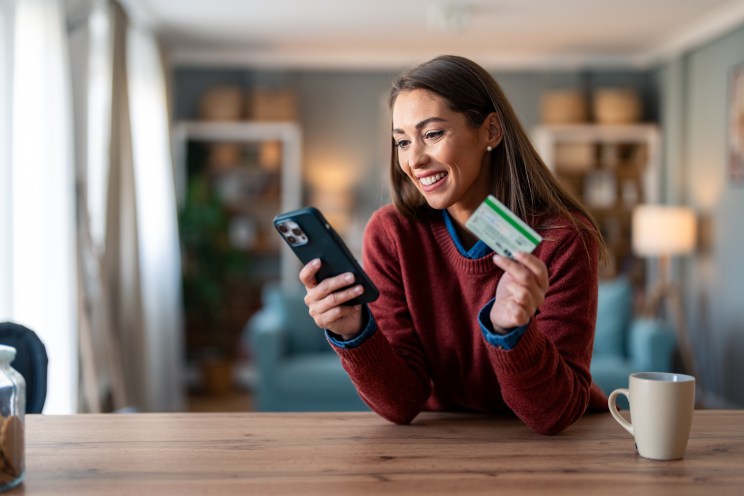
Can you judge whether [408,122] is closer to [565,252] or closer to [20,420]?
[565,252]

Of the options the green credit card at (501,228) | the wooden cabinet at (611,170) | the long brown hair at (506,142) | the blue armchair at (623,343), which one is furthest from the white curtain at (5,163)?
the wooden cabinet at (611,170)

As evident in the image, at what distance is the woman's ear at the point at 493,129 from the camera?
4.97 ft

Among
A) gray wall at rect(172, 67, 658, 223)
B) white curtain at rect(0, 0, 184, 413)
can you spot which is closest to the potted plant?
white curtain at rect(0, 0, 184, 413)

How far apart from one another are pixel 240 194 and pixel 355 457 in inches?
225

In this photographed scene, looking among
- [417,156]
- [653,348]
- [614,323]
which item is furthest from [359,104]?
[417,156]

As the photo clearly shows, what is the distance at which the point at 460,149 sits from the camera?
1.45 metres

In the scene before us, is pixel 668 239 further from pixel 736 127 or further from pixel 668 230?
pixel 736 127

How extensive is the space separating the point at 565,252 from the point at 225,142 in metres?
5.55

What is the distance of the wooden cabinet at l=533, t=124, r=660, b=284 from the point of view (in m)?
6.68

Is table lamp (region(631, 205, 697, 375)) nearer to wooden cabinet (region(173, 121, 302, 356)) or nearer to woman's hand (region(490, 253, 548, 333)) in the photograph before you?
wooden cabinet (region(173, 121, 302, 356))

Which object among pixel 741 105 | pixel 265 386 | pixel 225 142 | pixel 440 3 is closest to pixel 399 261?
pixel 265 386

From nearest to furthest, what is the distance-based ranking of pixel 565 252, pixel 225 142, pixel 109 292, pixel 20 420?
pixel 20 420 < pixel 565 252 < pixel 109 292 < pixel 225 142

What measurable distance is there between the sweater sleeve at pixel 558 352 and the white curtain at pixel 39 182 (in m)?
2.26

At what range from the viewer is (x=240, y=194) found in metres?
6.73
